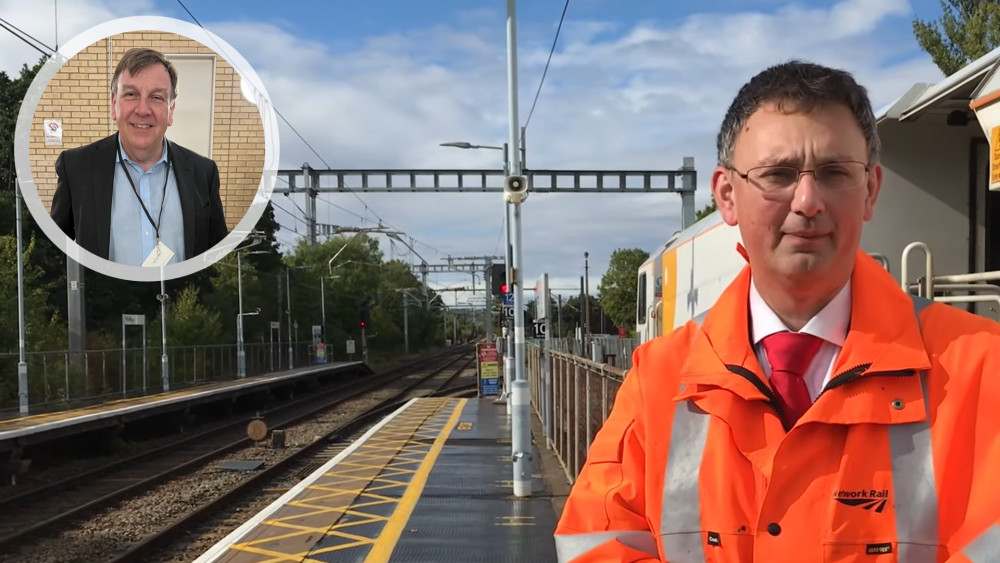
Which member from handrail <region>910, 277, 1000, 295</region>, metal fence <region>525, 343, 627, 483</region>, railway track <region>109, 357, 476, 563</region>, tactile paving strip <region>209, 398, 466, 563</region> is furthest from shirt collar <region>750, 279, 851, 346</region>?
railway track <region>109, 357, 476, 563</region>

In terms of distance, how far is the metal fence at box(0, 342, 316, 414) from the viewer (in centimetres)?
2392

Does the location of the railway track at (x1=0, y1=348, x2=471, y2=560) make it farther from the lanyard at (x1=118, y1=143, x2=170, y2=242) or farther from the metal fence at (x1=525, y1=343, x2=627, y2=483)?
the lanyard at (x1=118, y1=143, x2=170, y2=242)

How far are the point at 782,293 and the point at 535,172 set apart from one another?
34.2 m

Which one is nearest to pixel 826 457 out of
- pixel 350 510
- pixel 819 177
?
pixel 819 177

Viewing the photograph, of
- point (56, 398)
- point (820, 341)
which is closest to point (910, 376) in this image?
point (820, 341)

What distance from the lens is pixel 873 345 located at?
178 centimetres

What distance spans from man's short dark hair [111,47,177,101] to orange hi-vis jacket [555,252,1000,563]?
2.72m

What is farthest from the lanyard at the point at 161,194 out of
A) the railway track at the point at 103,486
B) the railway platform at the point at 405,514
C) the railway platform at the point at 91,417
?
the railway platform at the point at 91,417

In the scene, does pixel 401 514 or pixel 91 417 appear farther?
pixel 91 417

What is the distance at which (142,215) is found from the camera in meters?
3.97

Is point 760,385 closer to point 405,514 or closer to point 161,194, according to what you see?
point 161,194

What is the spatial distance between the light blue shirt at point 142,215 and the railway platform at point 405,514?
4432mm

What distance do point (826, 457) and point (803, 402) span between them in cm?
16

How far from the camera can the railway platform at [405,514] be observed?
800cm
